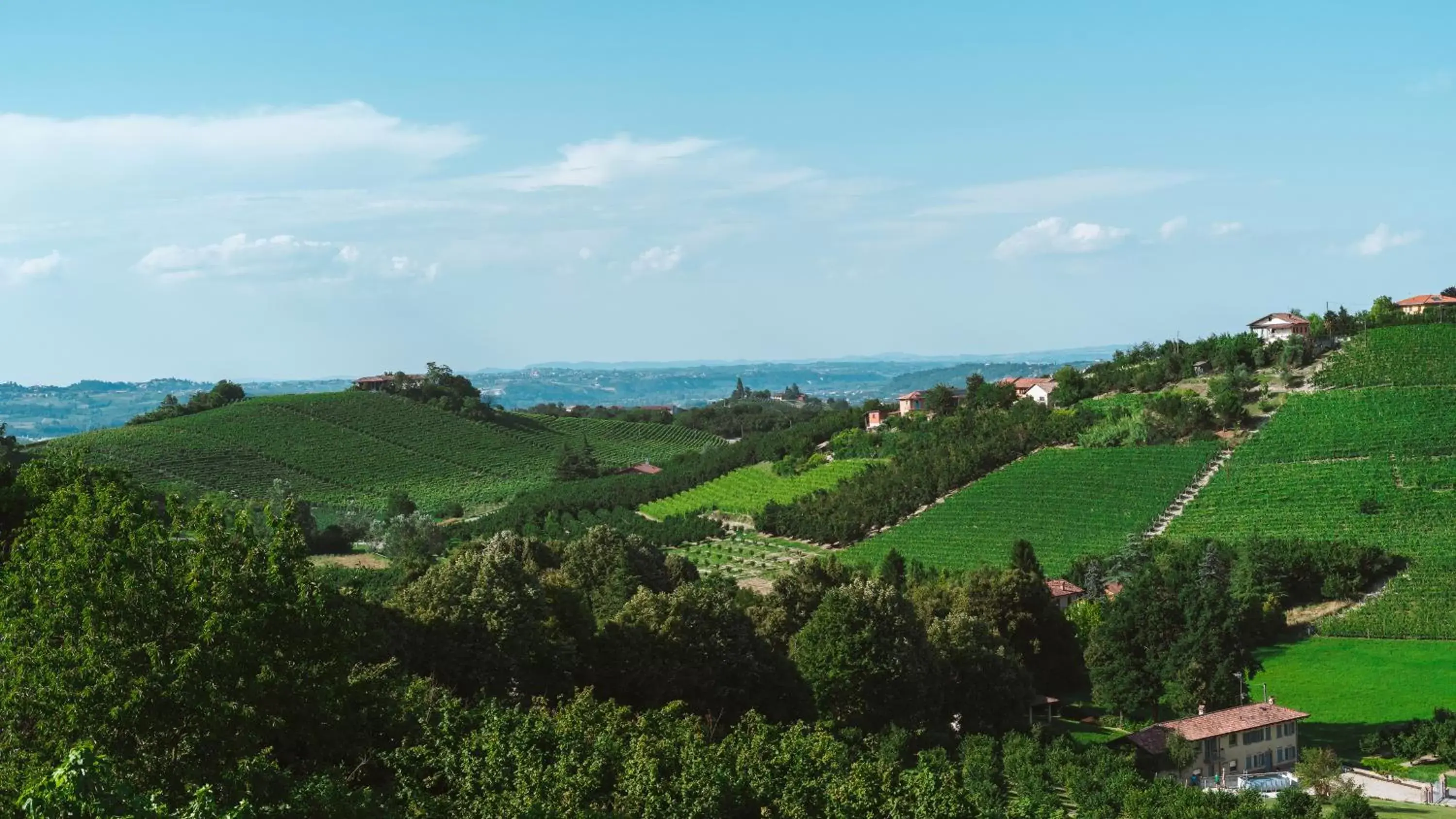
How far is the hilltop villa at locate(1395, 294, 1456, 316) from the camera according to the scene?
91125mm

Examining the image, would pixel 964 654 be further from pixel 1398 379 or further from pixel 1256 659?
pixel 1398 379

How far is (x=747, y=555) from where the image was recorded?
6756cm

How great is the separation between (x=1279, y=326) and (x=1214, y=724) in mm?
71677

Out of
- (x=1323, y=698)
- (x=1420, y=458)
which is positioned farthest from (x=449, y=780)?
(x=1420, y=458)

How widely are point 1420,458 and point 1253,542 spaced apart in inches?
655

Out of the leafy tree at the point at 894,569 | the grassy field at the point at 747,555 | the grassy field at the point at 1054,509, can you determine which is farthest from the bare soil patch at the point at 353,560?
the leafy tree at the point at 894,569

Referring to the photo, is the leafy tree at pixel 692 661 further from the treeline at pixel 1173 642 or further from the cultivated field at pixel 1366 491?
the cultivated field at pixel 1366 491

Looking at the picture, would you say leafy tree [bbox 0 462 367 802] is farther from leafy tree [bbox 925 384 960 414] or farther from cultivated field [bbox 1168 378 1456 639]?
leafy tree [bbox 925 384 960 414]

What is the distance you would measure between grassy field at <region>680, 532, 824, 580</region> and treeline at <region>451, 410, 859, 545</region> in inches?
87.4

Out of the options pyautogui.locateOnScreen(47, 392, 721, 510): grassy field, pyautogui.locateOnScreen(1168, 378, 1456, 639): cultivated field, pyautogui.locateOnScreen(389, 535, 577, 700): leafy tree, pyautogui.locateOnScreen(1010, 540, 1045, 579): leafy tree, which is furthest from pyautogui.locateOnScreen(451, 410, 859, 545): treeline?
pyautogui.locateOnScreen(389, 535, 577, 700): leafy tree

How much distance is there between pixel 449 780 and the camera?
18781 mm

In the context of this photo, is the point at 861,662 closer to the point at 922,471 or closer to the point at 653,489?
the point at 922,471

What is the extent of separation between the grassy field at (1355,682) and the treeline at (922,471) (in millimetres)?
25085

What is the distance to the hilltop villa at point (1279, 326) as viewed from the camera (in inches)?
3883
